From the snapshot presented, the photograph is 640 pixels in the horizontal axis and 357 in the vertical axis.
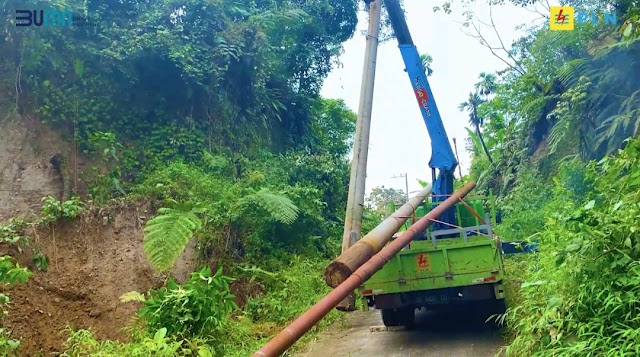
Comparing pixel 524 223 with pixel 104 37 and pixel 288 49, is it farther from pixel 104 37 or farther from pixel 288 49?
pixel 104 37

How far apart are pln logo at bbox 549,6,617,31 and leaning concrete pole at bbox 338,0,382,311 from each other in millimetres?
8091

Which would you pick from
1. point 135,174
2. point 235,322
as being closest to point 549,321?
point 235,322

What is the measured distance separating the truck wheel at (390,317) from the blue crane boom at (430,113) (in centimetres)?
221

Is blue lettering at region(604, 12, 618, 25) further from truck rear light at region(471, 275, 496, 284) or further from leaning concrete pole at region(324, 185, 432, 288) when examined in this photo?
truck rear light at region(471, 275, 496, 284)

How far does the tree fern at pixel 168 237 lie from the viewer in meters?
7.64

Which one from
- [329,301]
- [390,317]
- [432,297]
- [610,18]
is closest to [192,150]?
[390,317]

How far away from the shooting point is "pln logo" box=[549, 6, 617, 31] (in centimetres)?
1371

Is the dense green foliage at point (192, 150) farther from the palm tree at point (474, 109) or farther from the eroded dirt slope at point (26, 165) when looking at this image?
the palm tree at point (474, 109)

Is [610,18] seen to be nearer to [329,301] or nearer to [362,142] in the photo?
[362,142]

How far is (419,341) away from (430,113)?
13.0ft

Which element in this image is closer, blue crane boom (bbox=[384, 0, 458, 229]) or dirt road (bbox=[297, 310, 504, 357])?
dirt road (bbox=[297, 310, 504, 357])

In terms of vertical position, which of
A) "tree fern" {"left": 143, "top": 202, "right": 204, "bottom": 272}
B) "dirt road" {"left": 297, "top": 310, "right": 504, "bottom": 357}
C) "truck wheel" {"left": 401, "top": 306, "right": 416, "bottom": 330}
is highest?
"tree fern" {"left": 143, "top": 202, "right": 204, "bottom": 272}

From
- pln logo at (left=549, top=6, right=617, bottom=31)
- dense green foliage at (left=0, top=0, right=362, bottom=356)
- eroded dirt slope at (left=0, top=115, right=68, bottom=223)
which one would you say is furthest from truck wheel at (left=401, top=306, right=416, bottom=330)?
pln logo at (left=549, top=6, right=617, bottom=31)

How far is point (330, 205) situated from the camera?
15328 millimetres
